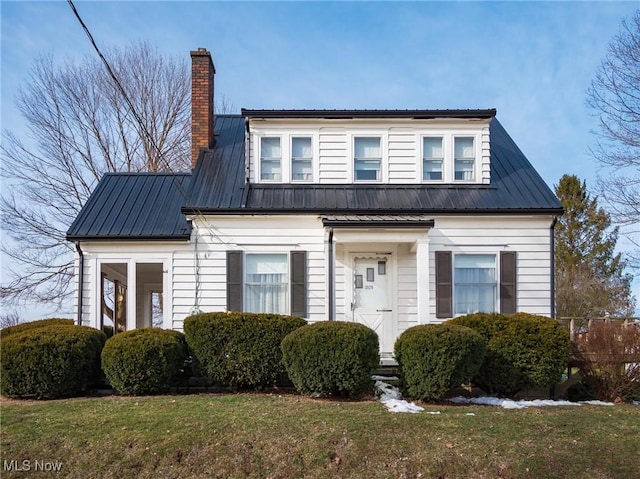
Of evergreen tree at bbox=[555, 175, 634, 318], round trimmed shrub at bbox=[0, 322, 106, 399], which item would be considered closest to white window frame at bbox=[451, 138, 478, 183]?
round trimmed shrub at bbox=[0, 322, 106, 399]

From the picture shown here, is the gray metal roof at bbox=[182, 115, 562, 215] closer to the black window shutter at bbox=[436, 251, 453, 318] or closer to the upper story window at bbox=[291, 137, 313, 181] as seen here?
the upper story window at bbox=[291, 137, 313, 181]

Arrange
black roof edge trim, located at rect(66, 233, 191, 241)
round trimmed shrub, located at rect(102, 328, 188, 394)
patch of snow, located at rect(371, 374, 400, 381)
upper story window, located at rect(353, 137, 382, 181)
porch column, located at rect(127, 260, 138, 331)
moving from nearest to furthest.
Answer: round trimmed shrub, located at rect(102, 328, 188, 394), patch of snow, located at rect(371, 374, 400, 381), black roof edge trim, located at rect(66, 233, 191, 241), porch column, located at rect(127, 260, 138, 331), upper story window, located at rect(353, 137, 382, 181)

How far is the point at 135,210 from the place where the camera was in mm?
12438

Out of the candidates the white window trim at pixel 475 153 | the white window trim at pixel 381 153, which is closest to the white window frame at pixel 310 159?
the white window trim at pixel 381 153

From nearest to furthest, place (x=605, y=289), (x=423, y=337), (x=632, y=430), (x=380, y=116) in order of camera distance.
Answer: (x=632, y=430), (x=423, y=337), (x=380, y=116), (x=605, y=289)

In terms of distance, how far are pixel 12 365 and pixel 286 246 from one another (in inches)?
210

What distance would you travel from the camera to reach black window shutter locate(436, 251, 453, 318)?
11.4 meters

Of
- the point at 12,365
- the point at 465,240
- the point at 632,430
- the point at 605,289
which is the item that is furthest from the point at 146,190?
the point at 605,289

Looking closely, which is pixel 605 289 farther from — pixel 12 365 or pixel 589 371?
pixel 12 365

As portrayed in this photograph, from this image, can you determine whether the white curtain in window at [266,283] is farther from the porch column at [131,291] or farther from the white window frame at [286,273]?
the porch column at [131,291]

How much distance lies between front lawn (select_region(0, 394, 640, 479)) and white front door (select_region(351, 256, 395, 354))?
3.68m

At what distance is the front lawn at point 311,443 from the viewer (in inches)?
251

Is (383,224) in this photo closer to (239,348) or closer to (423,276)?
(423,276)

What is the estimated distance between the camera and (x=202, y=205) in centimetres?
1188
